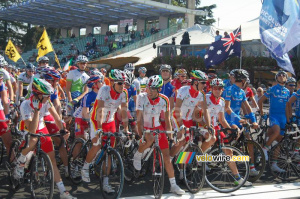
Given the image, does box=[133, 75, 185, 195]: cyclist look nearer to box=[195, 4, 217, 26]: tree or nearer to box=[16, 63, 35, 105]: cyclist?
box=[16, 63, 35, 105]: cyclist

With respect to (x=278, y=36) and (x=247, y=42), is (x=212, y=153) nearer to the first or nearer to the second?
(x=278, y=36)

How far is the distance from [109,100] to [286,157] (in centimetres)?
382

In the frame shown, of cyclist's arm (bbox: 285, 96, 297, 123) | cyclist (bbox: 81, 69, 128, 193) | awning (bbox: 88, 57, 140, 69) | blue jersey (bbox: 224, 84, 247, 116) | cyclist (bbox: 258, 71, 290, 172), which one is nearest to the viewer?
cyclist (bbox: 81, 69, 128, 193)

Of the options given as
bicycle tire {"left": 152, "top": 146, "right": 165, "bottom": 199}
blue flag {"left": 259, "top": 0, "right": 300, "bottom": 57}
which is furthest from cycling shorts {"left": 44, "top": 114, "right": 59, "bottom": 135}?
blue flag {"left": 259, "top": 0, "right": 300, "bottom": 57}

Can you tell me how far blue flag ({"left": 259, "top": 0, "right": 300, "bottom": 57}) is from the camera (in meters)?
8.99

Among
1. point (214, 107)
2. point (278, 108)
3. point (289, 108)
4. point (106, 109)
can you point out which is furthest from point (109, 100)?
point (289, 108)

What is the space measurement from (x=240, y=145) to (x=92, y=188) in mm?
2920

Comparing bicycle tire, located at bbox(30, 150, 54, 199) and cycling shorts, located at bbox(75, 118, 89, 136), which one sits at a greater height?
cycling shorts, located at bbox(75, 118, 89, 136)

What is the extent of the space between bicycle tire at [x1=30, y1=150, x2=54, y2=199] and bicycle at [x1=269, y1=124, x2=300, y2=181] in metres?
4.43

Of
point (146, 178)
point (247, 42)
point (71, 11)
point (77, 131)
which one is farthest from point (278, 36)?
point (71, 11)

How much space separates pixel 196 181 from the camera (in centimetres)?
625

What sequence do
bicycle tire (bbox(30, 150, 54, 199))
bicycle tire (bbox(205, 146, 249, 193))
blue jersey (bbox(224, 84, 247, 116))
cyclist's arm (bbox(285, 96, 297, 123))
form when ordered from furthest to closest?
cyclist's arm (bbox(285, 96, 297, 123))
blue jersey (bbox(224, 84, 247, 116))
bicycle tire (bbox(205, 146, 249, 193))
bicycle tire (bbox(30, 150, 54, 199))

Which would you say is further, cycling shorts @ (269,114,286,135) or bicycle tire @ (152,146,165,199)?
cycling shorts @ (269,114,286,135)

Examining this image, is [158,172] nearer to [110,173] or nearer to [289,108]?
[110,173]
